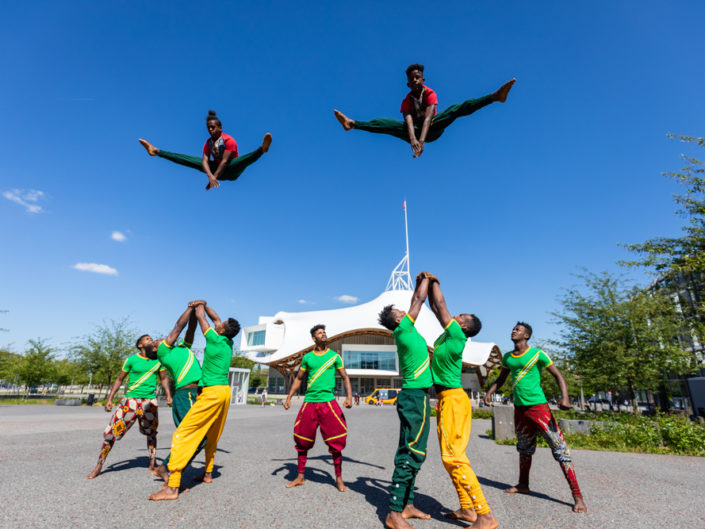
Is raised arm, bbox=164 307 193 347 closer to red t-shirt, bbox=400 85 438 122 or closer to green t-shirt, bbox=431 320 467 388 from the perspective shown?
green t-shirt, bbox=431 320 467 388

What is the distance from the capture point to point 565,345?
16.0 meters

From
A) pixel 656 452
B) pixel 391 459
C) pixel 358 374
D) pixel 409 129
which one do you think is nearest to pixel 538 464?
pixel 391 459

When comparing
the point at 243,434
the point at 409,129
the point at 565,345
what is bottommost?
the point at 243,434

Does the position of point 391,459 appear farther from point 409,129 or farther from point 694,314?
point 694,314

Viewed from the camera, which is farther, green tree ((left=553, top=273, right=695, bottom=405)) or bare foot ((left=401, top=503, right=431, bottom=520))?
green tree ((left=553, top=273, right=695, bottom=405))

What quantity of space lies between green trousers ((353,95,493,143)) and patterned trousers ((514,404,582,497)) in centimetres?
358

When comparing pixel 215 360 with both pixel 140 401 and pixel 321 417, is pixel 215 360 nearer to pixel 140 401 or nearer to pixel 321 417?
pixel 321 417

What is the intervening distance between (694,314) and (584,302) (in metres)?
3.52

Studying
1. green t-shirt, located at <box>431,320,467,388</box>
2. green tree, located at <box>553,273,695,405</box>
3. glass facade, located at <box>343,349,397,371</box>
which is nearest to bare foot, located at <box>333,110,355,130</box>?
green t-shirt, located at <box>431,320,467,388</box>

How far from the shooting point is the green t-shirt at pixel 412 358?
371 centimetres

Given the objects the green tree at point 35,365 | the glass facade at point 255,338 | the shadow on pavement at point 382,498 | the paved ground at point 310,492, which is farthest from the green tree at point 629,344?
the glass facade at point 255,338

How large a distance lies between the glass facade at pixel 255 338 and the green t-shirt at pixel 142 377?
212 feet

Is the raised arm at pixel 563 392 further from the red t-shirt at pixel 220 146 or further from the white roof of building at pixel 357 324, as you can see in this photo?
the white roof of building at pixel 357 324

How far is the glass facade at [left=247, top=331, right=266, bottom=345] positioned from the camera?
223ft
